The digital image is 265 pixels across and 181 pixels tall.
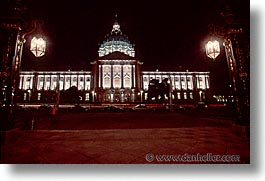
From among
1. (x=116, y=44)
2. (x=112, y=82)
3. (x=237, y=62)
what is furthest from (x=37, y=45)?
(x=116, y=44)

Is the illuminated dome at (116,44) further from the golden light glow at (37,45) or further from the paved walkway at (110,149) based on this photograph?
the paved walkway at (110,149)

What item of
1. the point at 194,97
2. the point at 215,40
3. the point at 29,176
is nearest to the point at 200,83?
the point at 194,97

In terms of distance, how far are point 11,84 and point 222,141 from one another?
5.45 meters

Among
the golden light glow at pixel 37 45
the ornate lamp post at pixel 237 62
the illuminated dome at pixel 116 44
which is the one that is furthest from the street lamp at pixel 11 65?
the illuminated dome at pixel 116 44

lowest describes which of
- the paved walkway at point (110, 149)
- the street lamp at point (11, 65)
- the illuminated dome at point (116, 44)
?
the paved walkway at point (110, 149)

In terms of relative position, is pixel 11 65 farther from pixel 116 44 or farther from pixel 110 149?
pixel 116 44

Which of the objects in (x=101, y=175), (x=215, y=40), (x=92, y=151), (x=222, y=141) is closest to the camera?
(x=101, y=175)

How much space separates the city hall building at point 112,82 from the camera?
59531 mm

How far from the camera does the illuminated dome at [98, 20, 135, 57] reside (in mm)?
73812

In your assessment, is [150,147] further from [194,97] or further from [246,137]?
[194,97]

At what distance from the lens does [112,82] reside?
2431 inches

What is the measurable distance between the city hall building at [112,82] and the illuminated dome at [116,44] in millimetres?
11786

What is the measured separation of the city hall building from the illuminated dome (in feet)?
38.7

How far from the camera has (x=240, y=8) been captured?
5316 mm
